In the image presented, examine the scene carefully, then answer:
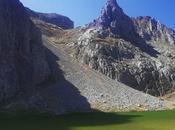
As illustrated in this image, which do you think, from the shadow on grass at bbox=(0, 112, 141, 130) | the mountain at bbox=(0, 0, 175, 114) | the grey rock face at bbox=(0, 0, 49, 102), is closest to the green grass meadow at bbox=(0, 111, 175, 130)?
the shadow on grass at bbox=(0, 112, 141, 130)

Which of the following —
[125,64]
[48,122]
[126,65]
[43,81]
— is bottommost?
[48,122]

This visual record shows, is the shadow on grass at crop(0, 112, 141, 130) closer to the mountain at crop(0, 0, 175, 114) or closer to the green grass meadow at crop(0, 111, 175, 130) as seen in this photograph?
the green grass meadow at crop(0, 111, 175, 130)

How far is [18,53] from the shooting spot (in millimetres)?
100938

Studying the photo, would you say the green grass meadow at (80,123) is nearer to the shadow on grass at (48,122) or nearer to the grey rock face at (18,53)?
the shadow on grass at (48,122)

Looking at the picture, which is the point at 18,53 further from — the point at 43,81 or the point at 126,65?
the point at 126,65

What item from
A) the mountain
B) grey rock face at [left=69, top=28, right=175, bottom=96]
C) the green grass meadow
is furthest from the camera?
grey rock face at [left=69, top=28, right=175, bottom=96]

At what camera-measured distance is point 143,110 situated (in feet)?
371

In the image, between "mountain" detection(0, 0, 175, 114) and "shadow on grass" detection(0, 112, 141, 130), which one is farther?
"mountain" detection(0, 0, 175, 114)

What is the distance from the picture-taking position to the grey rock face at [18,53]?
3684 inches

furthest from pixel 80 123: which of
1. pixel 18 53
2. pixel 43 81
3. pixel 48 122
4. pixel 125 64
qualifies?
pixel 125 64

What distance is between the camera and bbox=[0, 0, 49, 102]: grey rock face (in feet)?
307

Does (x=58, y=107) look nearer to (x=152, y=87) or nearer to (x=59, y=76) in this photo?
(x=59, y=76)

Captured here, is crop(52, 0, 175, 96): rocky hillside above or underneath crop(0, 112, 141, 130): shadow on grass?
above

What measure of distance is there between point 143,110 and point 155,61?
84.2 metres
